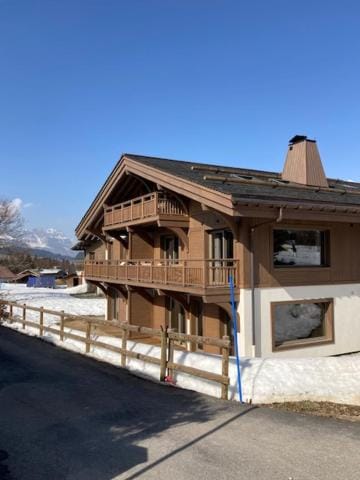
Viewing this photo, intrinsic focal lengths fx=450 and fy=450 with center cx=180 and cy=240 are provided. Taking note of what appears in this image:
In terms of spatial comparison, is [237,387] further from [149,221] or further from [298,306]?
[149,221]

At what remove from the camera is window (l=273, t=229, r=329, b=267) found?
15.5 metres

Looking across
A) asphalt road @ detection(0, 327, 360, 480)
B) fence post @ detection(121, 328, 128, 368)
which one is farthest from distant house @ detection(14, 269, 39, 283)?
asphalt road @ detection(0, 327, 360, 480)

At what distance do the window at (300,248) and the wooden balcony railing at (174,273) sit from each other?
1.74m

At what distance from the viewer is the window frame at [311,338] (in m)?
15.0

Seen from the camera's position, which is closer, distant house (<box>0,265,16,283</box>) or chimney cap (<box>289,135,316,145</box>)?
chimney cap (<box>289,135,316,145</box>)

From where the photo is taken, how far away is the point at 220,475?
5891mm

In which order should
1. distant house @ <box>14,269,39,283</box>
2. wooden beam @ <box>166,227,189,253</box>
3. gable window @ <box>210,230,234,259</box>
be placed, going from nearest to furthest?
gable window @ <box>210,230,234,259</box>
wooden beam @ <box>166,227,189,253</box>
distant house @ <box>14,269,39,283</box>

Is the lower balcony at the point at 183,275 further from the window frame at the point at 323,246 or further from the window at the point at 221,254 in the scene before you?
the window frame at the point at 323,246

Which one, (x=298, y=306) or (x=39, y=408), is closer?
(x=39, y=408)

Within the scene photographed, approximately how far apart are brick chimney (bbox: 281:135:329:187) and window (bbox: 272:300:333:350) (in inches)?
249

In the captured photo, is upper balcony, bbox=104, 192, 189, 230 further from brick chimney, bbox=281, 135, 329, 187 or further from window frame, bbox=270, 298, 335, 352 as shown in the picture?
brick chimney, bbox=281, 135, 329, 187

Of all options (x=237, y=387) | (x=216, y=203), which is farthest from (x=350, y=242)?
(x=237, y=387)

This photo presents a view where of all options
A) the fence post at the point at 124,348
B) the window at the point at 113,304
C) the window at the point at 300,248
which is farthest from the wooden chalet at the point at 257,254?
the window at the point at 113,304

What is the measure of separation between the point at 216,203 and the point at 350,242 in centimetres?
651
